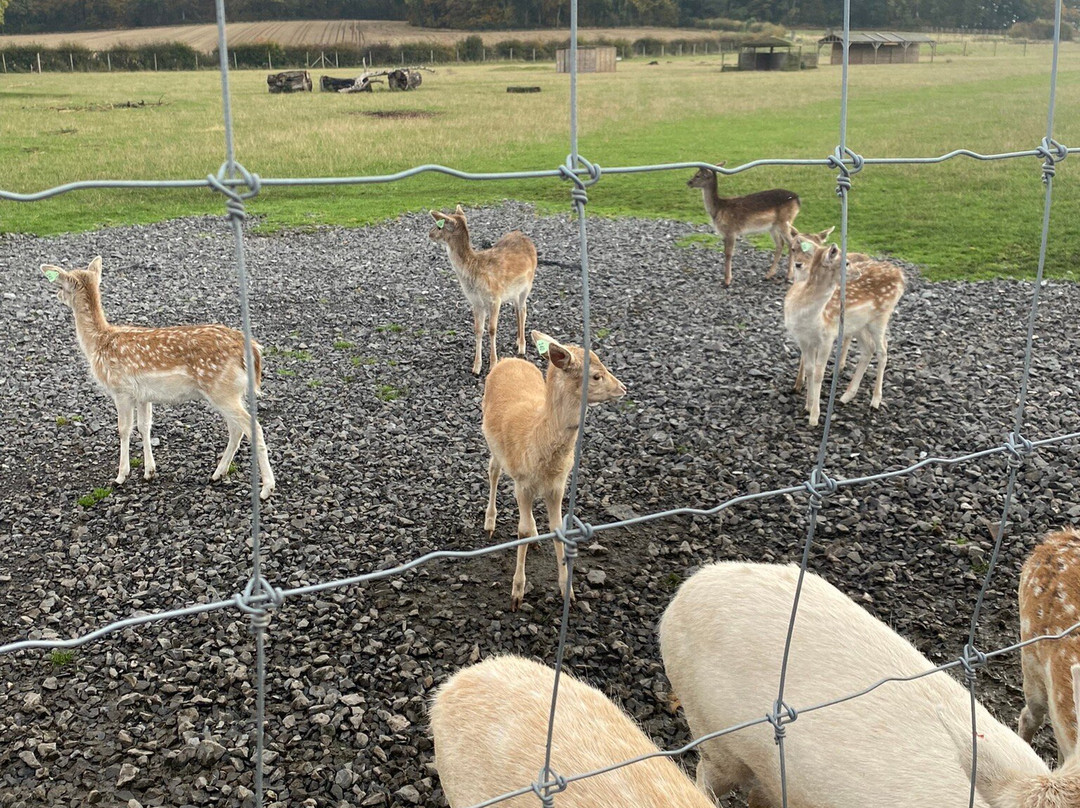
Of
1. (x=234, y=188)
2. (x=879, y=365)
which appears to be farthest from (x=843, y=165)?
(x=879, y=365)

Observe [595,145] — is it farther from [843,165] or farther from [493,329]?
[843,165]

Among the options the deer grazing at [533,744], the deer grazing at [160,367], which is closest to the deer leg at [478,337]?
the deer grazing at [160,367]

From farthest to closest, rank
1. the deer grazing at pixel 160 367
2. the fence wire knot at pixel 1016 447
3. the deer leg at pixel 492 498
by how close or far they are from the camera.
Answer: the deer grazing at pixel 160 367
the deer leg at pixel 492 498
the fence wire knot at pixel 1016 447

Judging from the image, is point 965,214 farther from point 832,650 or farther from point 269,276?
point 832,650

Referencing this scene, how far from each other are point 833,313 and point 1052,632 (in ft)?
12.5

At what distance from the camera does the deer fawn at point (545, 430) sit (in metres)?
3.82

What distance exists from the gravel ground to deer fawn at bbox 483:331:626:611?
405 mm

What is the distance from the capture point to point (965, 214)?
13367 millimetres

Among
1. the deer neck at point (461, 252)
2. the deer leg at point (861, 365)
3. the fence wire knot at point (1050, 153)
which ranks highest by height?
the fence wire knot at point (1050, 153)

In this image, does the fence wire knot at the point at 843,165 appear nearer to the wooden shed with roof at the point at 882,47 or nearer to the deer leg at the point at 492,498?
the deer leg at the point at 492,498

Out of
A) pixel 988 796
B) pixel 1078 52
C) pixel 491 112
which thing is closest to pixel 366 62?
pixel 491 112

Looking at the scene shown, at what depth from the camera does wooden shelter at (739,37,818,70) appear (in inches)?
1913

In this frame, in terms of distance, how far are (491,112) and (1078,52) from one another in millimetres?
30972

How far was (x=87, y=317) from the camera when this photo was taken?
217 inches
